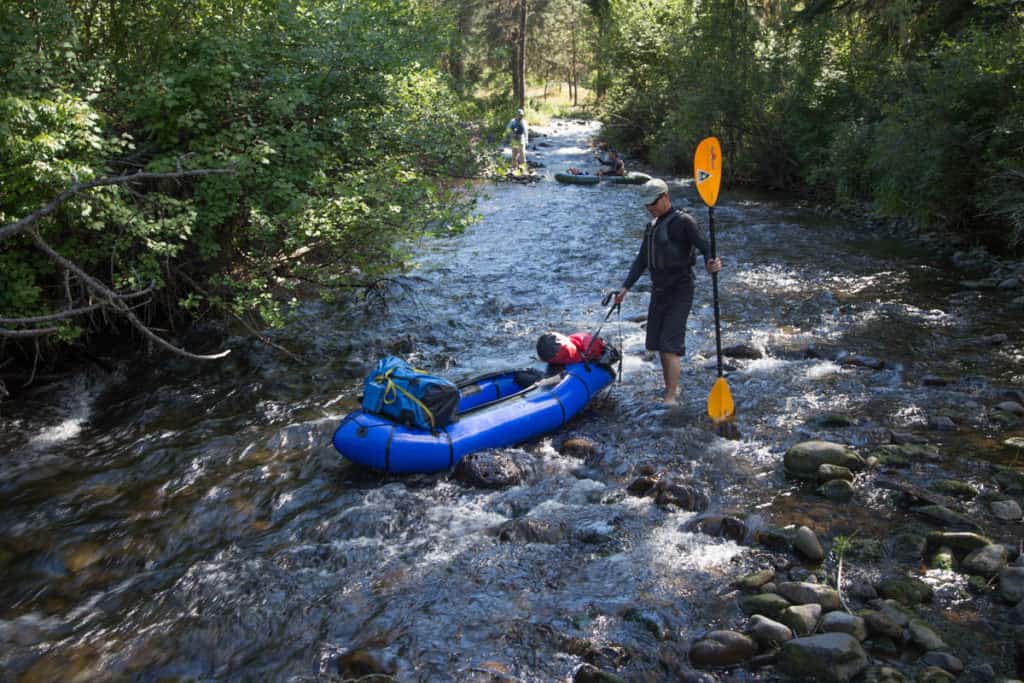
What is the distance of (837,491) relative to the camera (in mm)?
5012

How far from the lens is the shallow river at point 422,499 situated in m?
4.05

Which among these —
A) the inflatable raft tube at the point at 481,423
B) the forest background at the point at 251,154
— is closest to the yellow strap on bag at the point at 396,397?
the inflatable raft tube at the point at 481,423

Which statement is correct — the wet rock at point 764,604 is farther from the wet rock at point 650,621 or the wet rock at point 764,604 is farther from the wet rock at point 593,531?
the wet rock at point 593,531

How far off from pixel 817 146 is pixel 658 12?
1251cm

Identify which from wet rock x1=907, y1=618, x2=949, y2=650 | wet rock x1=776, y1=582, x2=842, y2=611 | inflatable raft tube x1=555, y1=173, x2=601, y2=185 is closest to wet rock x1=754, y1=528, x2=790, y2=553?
wet rock x1=776, y1=582, x2=842, y2=611

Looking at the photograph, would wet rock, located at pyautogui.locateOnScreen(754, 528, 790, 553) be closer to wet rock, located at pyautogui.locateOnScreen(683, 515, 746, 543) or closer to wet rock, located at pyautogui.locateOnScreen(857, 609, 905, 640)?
wet rock, located at pyautogui.locateOnScreen(683, 515, 746, 543)

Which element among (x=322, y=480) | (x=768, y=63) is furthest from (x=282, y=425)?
(x=768, y=63)

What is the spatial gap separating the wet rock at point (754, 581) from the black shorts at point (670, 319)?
2591 mm

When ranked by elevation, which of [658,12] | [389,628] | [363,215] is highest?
[658,12]

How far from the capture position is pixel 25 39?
619 centimetres

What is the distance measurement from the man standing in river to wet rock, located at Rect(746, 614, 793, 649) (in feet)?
10.1

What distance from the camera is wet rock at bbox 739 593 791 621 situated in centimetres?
390

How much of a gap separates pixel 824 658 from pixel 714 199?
428 centimetres

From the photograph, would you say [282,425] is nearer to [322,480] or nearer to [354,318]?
[322,480]
